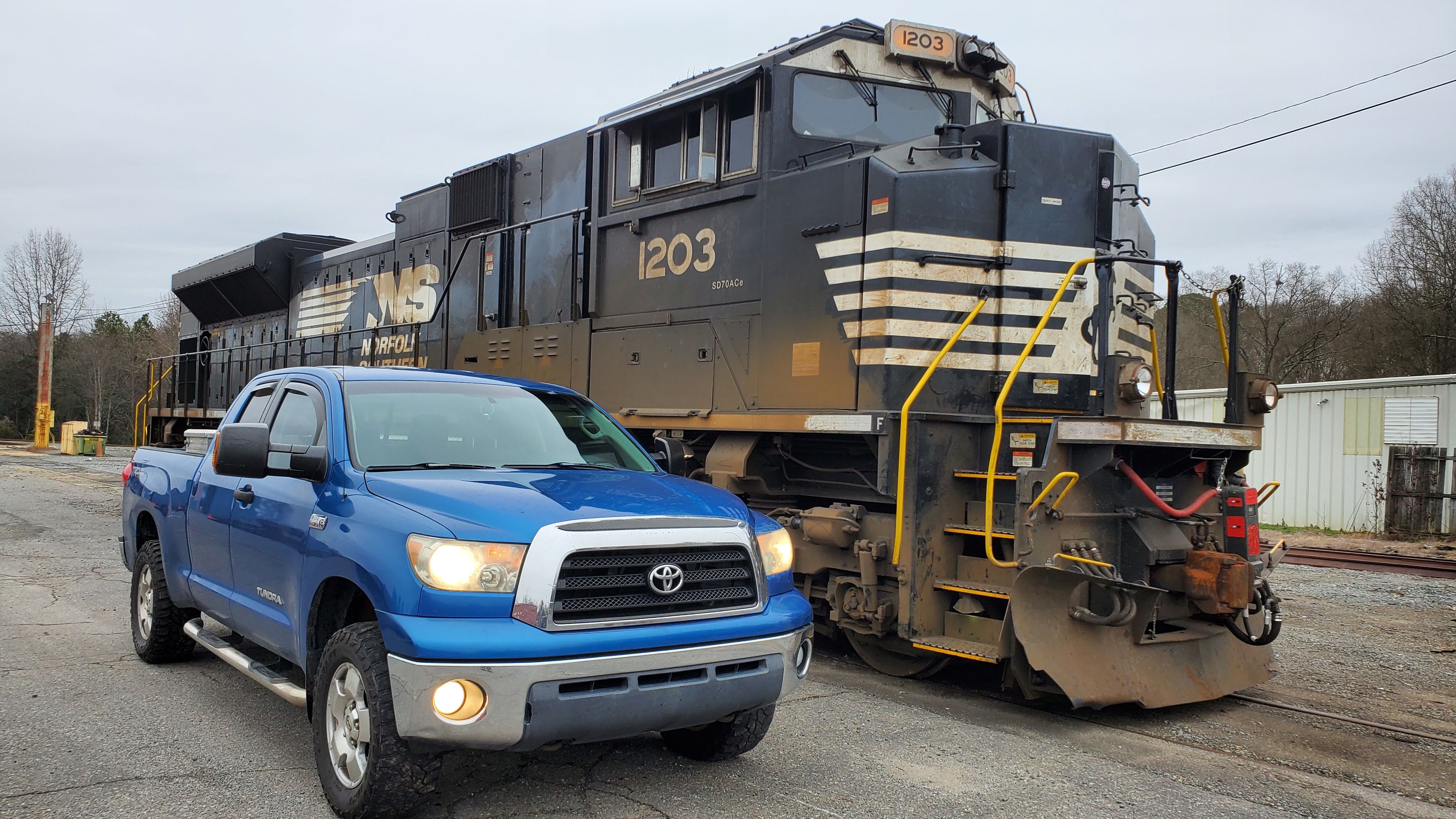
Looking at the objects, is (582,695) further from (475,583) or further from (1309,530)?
(1309,530)

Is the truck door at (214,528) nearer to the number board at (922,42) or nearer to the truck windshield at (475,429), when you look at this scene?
the truck windshield at (475,429)

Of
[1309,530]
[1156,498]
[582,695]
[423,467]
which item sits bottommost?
[1309,530]

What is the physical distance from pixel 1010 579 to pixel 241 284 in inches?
541

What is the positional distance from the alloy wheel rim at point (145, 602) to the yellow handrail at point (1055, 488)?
16.4ft

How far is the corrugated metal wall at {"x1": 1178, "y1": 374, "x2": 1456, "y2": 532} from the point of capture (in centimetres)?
1606

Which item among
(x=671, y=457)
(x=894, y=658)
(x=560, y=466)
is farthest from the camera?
(x=894, y=658)

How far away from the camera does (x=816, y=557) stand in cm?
623

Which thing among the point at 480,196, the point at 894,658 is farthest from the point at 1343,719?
the point at 480,196

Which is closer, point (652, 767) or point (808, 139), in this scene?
point (652, 767)

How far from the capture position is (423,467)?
4043 millimetres

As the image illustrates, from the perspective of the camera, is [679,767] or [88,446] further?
[88,446]

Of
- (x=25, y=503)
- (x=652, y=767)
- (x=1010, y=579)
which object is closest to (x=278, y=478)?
(x=652, y=767)

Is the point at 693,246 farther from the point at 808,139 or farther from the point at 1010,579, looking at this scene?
the point at 1010,579

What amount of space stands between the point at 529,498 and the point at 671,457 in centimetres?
147
